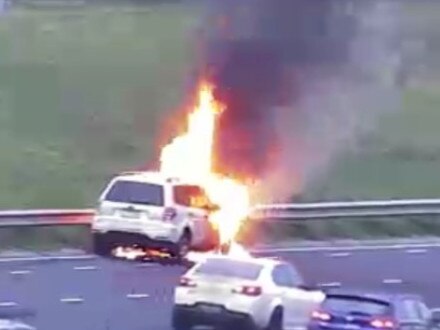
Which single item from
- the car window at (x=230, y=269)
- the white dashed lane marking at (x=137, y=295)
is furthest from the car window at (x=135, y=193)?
the car window at (x=230, y=269)

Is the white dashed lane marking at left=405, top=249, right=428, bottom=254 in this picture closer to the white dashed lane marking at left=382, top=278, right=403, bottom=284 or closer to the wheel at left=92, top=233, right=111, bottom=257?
the white dashed lane marking at left=382, top=278, right=403, bottom=284

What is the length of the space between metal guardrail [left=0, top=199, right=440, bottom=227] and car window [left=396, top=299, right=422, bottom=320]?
34.9 feet

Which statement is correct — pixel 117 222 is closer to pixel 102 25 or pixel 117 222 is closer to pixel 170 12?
pixel 170 12

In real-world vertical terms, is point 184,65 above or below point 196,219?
above

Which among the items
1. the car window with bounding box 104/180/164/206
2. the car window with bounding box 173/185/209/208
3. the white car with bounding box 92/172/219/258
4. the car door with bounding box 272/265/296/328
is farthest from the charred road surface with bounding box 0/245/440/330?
the car door with bounding box 272/265/296/328

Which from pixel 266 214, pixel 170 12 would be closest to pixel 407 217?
pixel 266 214

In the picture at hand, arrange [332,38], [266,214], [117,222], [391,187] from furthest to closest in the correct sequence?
[391,187]
[332,38]
[266,214]
[117,222]

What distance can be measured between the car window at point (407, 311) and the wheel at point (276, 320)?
2233 millimetres

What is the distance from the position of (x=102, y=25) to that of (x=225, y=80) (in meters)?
15.7

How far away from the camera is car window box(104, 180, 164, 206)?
31250 millimetres

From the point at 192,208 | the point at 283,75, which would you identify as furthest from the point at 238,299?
the point at 283,75

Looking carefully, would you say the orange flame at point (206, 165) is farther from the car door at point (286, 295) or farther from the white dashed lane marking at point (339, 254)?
the car door at point (286, 295)

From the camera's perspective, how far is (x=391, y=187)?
1544 inches

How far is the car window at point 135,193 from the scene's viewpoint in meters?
31.2
